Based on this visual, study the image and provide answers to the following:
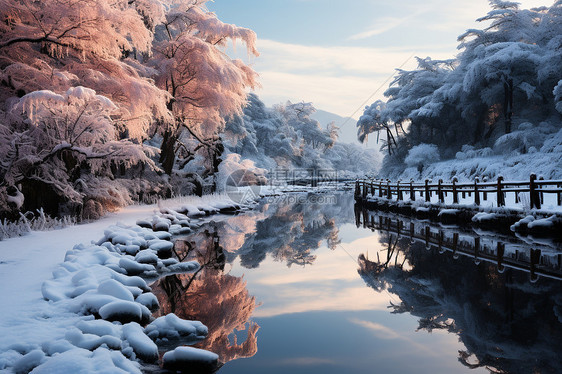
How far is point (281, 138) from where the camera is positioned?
6219 centimetres

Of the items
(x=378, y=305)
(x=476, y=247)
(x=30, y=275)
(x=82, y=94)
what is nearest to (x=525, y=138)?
(x=476, y=247)

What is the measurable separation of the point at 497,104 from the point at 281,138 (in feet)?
112

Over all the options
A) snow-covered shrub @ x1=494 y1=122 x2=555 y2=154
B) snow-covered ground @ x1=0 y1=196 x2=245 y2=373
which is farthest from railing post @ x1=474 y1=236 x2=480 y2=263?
snow-covered shrub @ x1=494 y1=122 x2=555 y2=154

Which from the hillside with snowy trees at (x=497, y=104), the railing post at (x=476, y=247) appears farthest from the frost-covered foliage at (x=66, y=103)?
the hillside with snowy trees at (x=497, y=104)

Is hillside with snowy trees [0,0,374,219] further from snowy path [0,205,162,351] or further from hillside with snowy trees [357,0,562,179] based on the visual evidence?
hillside with snowy trees [357,0,562,179]

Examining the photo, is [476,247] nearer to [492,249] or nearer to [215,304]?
[492,249]

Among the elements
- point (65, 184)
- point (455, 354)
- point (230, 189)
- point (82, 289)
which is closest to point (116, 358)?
point (82, 289)

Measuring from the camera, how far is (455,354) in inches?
179

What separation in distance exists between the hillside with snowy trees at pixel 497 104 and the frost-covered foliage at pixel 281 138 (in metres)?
16.9

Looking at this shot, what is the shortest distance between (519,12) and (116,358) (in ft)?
126

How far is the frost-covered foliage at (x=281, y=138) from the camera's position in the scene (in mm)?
54875

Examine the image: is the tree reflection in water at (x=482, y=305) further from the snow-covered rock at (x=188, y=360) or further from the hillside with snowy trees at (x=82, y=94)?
the hillside with snowy trees at (x=82, y=94)

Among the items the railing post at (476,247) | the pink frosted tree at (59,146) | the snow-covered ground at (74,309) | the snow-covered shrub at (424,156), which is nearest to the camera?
the snow-covered ground at (74,309)

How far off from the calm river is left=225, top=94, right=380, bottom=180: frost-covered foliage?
30644 mm
